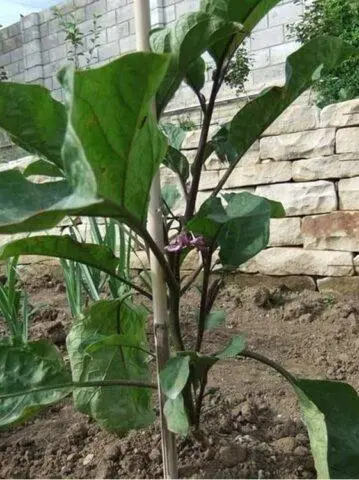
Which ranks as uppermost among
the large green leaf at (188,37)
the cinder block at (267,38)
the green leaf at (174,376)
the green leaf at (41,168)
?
the cinder block at (267,38)

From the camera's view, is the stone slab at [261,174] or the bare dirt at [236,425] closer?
the bare dirt at [236,425]

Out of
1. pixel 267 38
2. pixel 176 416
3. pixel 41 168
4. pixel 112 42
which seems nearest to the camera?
pixel 176 416

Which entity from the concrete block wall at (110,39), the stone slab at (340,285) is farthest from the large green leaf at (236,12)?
the concrete block wall at (110,39)

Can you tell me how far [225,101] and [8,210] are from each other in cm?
516

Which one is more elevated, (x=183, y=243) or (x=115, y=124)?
(x=115, y=124)

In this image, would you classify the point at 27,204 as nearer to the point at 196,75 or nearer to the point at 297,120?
the point at 196,75

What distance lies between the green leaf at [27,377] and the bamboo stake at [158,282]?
0.20m

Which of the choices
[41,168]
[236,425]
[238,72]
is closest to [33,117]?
[41,168]

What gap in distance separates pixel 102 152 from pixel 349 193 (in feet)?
7.08

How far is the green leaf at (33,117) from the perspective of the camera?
0.88 meters

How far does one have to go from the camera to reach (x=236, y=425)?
1.53 metres

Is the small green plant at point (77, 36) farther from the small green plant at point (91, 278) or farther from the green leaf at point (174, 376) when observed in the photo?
the green leaf at point (174, 376)

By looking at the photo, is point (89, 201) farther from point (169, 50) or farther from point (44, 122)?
point (169, 50)

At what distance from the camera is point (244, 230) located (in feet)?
3.69
